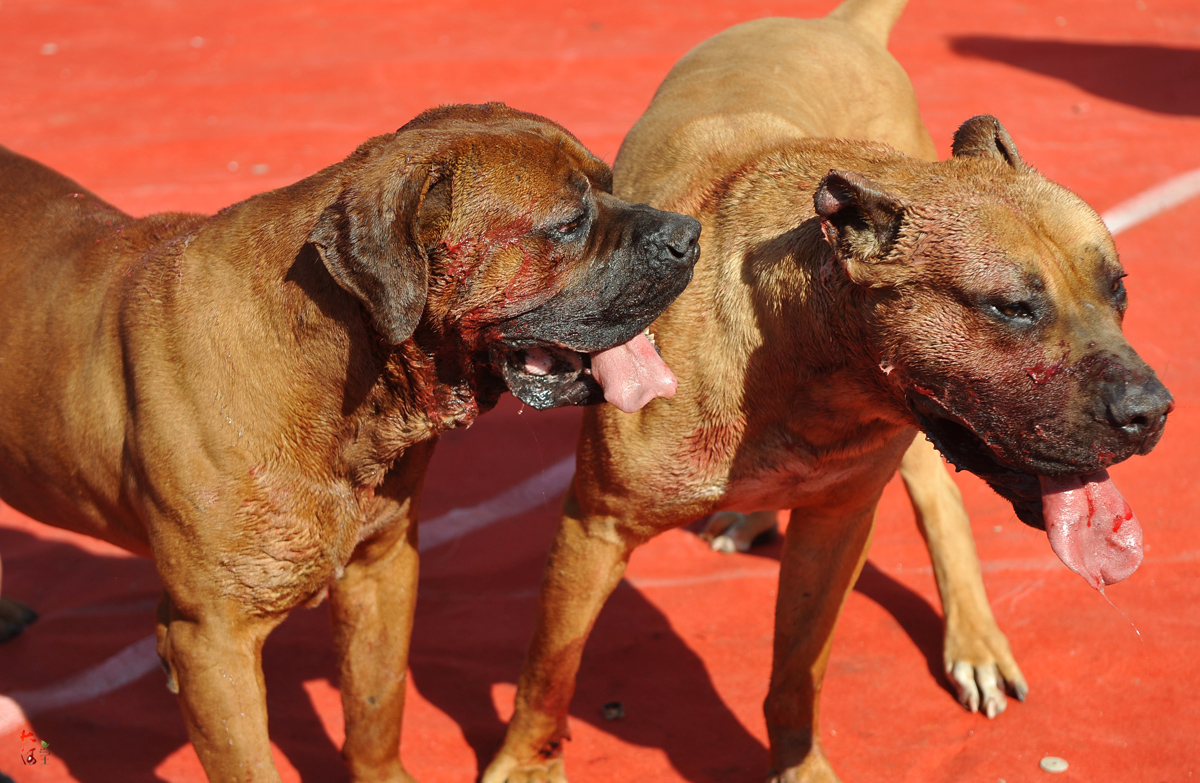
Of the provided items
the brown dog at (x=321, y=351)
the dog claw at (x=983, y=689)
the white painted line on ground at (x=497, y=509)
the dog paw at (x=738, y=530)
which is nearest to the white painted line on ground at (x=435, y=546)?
the white painted line on ground at (x=497, y=509)

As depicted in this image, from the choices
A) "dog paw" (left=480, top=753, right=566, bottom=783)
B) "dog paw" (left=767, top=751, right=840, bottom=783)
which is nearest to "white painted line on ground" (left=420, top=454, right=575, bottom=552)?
"dog paw" (left=480, top=753, right=566, bottom=783)

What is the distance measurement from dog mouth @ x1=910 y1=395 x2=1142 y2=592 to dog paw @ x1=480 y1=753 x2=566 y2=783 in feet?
6.37

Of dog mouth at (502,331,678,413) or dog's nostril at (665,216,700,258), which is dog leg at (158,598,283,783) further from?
dog's nostril at (665,216,700,258)

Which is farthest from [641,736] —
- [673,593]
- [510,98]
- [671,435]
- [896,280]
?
[510,98]

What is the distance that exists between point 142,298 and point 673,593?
2.90m

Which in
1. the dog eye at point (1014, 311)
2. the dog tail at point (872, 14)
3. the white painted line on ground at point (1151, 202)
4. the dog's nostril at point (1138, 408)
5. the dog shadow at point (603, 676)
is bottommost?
the dog shadow at point (603, 676)

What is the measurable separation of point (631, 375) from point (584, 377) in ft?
0.43

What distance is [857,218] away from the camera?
9.51ft

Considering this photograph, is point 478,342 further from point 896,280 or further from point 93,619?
point 93,619

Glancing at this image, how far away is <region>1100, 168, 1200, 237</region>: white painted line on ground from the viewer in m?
8.18

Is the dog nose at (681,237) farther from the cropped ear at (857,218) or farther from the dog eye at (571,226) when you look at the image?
the cropped ear at (857,218)

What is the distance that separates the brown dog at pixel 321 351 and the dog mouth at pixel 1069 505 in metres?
0.75

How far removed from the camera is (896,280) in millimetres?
2840

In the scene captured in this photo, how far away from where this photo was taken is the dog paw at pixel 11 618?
192 inches
